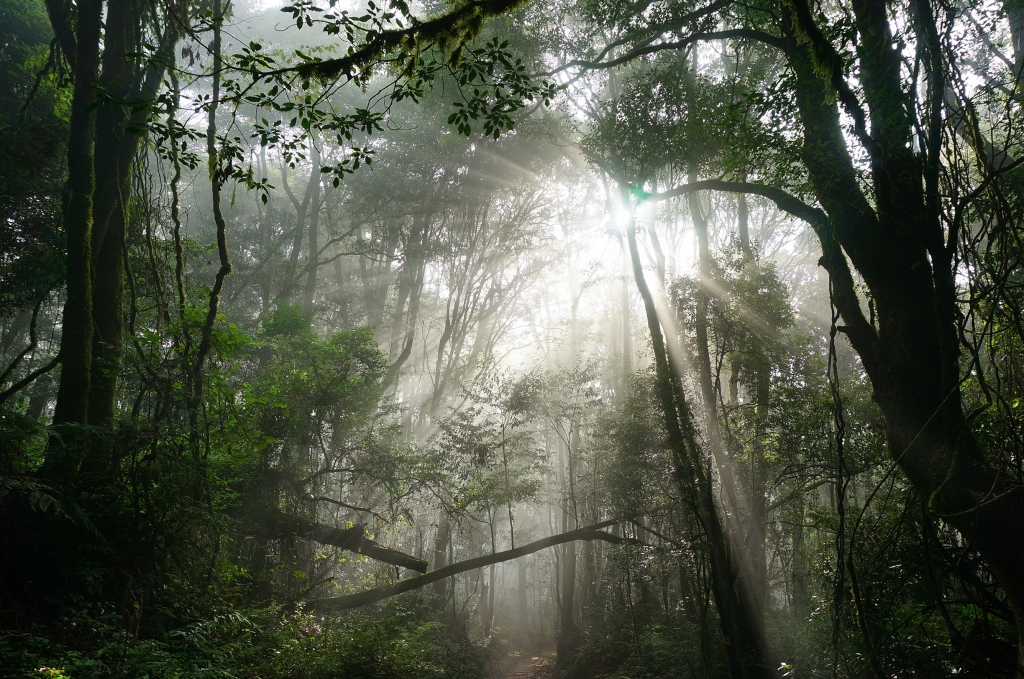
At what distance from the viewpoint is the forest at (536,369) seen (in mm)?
3385

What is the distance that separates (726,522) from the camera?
10.2m

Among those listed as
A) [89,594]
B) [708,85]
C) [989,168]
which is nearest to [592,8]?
[708,85]

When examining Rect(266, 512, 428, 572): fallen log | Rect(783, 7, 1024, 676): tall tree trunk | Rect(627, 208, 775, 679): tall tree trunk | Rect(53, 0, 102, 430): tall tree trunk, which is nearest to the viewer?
Rect(783, 7, 1024, 676): tall tree trunk

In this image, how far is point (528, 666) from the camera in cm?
1650

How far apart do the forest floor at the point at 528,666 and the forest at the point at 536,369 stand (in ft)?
0.72

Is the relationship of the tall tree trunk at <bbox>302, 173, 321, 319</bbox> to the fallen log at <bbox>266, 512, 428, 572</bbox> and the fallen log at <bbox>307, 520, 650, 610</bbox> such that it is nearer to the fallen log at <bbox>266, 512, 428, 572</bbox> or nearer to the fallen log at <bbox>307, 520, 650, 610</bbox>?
the fallen log at <bbox>266, 512, 428, 572</bbox>

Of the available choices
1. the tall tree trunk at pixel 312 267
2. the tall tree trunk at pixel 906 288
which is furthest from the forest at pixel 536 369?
the tall tree trunk at pixel 312 267

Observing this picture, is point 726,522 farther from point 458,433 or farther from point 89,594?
point 89,594

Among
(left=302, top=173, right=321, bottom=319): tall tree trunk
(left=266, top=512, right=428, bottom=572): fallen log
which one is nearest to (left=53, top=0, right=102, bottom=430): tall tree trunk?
(left=266, top=512, right=428, bottom=572): fallen log

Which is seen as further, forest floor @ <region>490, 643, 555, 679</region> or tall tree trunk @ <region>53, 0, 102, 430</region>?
forest floor @ <region>490, 643, 555, 679</region>

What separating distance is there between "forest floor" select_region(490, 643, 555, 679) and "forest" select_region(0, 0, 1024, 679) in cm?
22

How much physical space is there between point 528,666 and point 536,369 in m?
8.78

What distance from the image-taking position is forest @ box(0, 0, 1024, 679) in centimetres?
338

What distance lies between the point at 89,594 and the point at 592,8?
7.91 m
